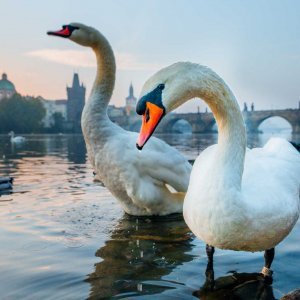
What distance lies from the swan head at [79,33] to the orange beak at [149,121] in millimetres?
4070

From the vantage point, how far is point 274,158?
12.8 feet

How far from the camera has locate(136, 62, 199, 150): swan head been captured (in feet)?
8.34

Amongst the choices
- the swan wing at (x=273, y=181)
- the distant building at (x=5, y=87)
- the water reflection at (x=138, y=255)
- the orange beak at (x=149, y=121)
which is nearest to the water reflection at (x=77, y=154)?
the water reflection at (x=138, y=255)

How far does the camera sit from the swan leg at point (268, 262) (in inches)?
142

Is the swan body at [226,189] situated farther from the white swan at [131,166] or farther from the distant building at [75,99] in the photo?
the distant building at [75,99]

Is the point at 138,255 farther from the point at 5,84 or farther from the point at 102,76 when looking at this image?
the point at 5,84

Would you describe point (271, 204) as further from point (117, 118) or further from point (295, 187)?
point (117, 118)

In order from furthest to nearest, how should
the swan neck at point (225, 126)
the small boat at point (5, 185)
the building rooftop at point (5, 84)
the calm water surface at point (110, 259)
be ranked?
the building rooftop at point (5, 84), the small boat at point (5, 185), the calm water surface at point (110, 259), the swan neck at point (225, 126)

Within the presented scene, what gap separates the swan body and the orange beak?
49 mm

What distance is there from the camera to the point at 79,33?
6340 millimetres

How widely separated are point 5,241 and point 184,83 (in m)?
2.96

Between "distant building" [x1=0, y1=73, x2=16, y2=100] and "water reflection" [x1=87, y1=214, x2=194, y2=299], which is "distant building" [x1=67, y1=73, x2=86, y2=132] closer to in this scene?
"distant building" [x1=0, y1=73, x2=16, y2=100]

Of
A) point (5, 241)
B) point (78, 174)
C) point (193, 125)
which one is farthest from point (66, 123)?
point (5, 241)

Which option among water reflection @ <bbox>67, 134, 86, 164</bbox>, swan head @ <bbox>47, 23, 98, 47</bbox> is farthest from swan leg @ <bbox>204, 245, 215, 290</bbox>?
water reflection @ <bbox>67, 134, 86, 164</bbox>
